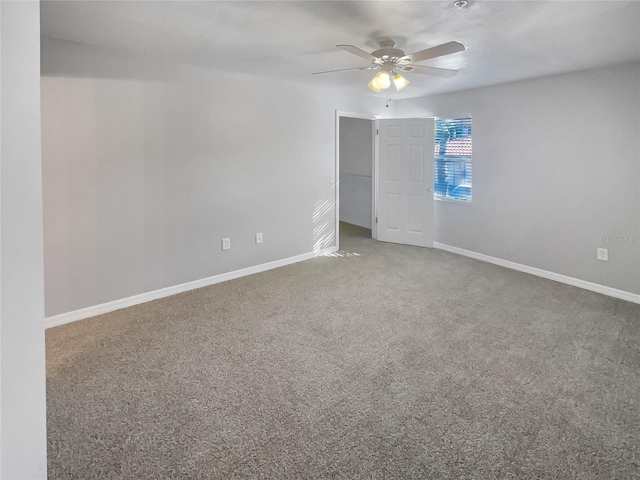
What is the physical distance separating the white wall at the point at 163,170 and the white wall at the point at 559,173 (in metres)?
2.12

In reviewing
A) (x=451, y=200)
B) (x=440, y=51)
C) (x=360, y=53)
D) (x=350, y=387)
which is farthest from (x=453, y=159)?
(x=350, y=387)

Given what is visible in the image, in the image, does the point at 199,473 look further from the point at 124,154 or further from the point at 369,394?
the point at 124,154

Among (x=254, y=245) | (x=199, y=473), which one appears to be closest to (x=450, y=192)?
(x=254, y=245)

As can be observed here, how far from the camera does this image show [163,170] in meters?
3.88

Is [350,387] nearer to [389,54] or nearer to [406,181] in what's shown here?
[389,54]

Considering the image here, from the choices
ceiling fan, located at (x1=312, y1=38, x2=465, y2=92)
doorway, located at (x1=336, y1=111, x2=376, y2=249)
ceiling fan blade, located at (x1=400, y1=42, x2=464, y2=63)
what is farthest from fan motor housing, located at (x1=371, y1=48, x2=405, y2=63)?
doorway, located at (x1=336, y1=111, x2=376, y2=249)

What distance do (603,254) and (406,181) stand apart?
269 centimetres

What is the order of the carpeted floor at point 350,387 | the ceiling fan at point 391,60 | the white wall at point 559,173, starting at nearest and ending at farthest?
the carpeted floor at point 350,387
the ceiling fan at point 391,60
the white wall at point 559,173

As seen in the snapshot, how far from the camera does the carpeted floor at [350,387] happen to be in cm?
188

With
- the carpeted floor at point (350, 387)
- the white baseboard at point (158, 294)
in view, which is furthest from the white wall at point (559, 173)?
the white baseboard at point (158, 294)

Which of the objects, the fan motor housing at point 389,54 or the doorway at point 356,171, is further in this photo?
the doorway at point 356,171

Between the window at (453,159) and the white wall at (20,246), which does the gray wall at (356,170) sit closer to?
the window at (453,159)

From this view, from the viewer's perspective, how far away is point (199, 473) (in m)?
1.79

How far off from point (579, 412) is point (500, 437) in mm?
557
